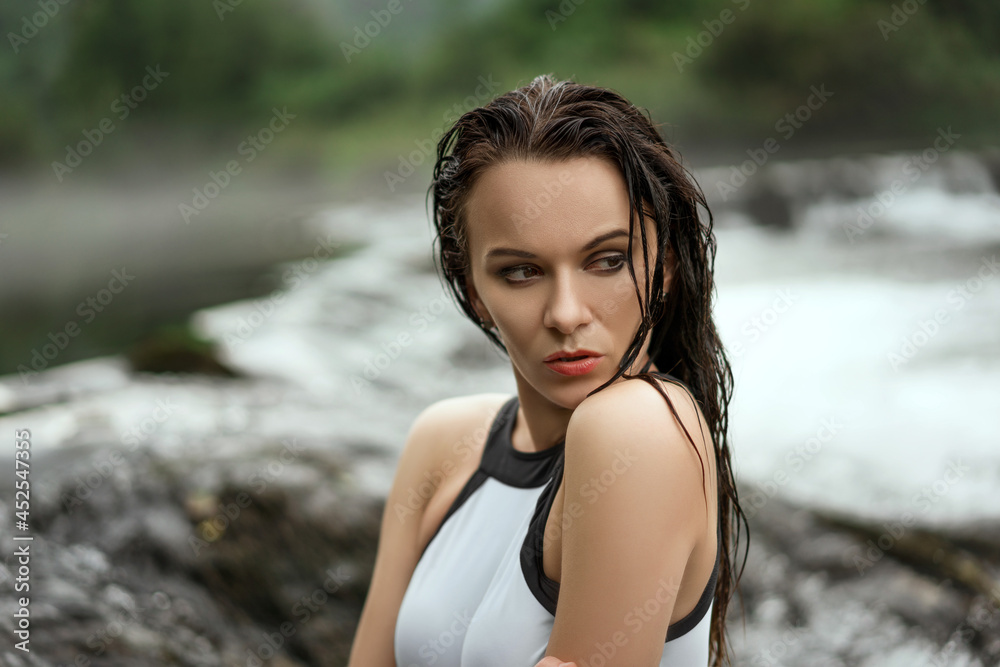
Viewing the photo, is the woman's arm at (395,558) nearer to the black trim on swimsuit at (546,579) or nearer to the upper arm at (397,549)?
the upper arm at (397,549)

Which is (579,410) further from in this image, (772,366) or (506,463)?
(772,366)

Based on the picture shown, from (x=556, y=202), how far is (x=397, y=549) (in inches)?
33.2

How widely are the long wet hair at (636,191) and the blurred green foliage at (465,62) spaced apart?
4.98m

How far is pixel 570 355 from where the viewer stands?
1268 mm

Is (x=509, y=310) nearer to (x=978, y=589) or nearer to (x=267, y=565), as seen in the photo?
(x=267, y=565)

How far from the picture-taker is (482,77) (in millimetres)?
7012

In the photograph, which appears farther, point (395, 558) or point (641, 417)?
point (395, 558)

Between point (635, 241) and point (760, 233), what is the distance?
5.39 metres

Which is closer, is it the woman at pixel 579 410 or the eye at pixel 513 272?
the woman at pixel 579 410

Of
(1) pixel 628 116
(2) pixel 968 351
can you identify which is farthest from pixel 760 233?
(1) pixel 628 116

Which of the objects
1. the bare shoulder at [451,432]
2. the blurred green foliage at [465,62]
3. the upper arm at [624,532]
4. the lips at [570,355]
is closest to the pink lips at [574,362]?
the lips at [570,355]

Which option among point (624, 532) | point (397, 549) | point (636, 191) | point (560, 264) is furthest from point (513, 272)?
point (397, 549)

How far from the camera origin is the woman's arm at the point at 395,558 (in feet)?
5.38

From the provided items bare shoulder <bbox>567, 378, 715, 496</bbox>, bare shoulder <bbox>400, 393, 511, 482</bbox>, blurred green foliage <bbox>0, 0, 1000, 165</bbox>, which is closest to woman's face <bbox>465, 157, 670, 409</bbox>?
bare shoulder <bbox>567, 378, 715, 496</bbox>
